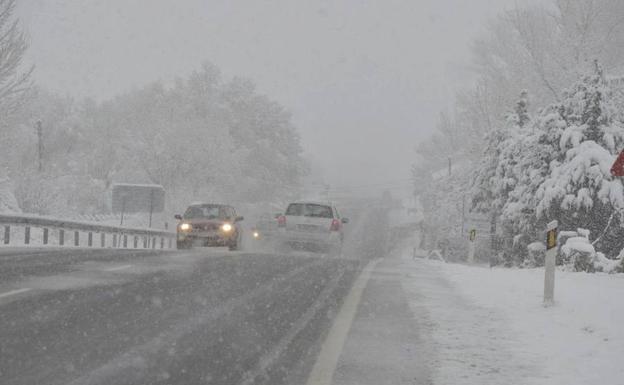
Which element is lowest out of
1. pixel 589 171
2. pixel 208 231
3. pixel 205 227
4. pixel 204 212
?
pixel 208 231

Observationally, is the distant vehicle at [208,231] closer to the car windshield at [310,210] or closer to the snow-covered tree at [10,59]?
the car windshield at [310,210]

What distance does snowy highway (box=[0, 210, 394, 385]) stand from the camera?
5.04 meters

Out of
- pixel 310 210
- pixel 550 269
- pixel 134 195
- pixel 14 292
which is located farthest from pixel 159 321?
pixel 134 195

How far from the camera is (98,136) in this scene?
247 feet

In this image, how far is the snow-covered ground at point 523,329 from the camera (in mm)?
5430

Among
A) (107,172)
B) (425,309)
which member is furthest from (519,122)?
(107,172)

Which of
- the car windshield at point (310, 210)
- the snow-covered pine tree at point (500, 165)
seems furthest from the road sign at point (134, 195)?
the car windshield at point (310, 210)

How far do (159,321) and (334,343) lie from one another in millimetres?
1715

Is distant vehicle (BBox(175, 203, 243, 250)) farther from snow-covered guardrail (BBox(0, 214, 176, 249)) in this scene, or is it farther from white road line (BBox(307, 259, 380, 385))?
white road line (BBox(307, 259, 380, 385))

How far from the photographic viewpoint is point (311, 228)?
69.4 feet

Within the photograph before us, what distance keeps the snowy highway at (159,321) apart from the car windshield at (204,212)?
8.69 meters

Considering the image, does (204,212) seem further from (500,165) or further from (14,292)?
(14,292)

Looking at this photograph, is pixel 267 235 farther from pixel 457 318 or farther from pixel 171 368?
pixel 171 368

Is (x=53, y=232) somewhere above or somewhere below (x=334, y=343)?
below
